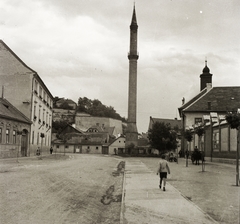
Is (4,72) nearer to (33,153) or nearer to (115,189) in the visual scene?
(33,153)

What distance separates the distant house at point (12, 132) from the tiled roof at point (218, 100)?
85.2 ft

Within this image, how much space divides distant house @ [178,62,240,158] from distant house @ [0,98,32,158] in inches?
743

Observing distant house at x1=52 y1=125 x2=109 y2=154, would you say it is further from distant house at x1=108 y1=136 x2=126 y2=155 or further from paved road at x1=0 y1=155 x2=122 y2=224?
paved road at x1=0 y1=155 x2=122 y2=224

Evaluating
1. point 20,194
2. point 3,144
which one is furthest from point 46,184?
point 3,144

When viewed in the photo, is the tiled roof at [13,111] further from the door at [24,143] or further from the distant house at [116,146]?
the distant house at [116,146]

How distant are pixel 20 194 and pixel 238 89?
45512 mm

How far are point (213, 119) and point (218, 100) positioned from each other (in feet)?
60.0

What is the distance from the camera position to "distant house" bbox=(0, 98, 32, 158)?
28.5 m

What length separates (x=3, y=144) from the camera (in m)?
28.5

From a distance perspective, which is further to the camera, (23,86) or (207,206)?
(23,86)

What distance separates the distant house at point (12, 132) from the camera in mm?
28500

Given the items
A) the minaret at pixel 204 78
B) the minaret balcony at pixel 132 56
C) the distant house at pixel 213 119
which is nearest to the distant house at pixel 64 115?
the minaret balcony at pixel 132 56

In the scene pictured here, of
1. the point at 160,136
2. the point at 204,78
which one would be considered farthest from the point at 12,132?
the point at 204,78

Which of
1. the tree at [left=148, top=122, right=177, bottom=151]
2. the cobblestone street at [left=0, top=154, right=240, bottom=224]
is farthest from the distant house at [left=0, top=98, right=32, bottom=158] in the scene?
the tree at [left=148, top=122, right=177, bottom=151]
